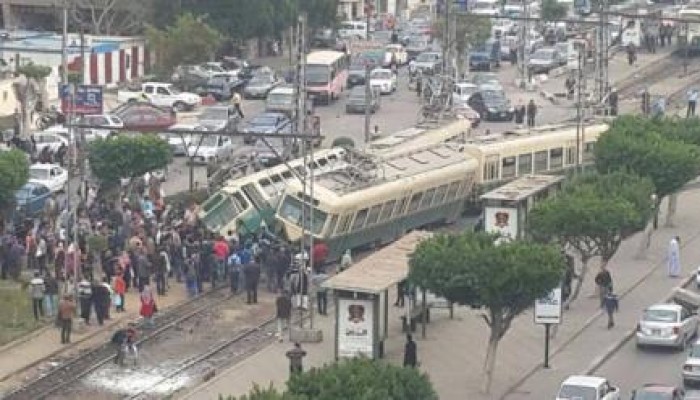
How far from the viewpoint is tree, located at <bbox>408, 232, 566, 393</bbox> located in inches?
1551

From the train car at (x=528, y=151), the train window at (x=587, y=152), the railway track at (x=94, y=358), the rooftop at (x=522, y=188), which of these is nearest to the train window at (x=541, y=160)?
the train car at (x=528, y=151)

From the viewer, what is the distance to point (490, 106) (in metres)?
80.9

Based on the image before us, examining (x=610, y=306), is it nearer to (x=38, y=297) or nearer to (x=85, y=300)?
(x=85, y=300)

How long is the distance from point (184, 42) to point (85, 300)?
138ft

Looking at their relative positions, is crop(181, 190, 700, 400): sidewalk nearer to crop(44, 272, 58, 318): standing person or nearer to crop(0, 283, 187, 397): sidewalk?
crop(0, 283, 187, 397): sidewalk

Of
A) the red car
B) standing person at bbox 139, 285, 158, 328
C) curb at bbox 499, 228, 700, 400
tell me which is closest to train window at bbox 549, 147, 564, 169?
curb at bbox 499, 228, 700, 400

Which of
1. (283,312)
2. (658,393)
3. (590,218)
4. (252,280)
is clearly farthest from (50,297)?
(658,393)

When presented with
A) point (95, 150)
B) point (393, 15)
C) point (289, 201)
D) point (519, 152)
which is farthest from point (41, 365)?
point (393, 15)

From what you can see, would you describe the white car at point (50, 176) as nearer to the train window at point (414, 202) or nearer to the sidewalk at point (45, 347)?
the train window at point (414, 202)

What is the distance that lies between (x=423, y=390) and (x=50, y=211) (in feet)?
76.7

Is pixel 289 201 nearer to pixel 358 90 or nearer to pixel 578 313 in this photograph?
pixel 578 313

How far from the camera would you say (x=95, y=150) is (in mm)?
56750

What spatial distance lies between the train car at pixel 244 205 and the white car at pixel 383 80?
33.6 meters

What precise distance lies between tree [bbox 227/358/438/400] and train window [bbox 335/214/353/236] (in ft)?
66.3
